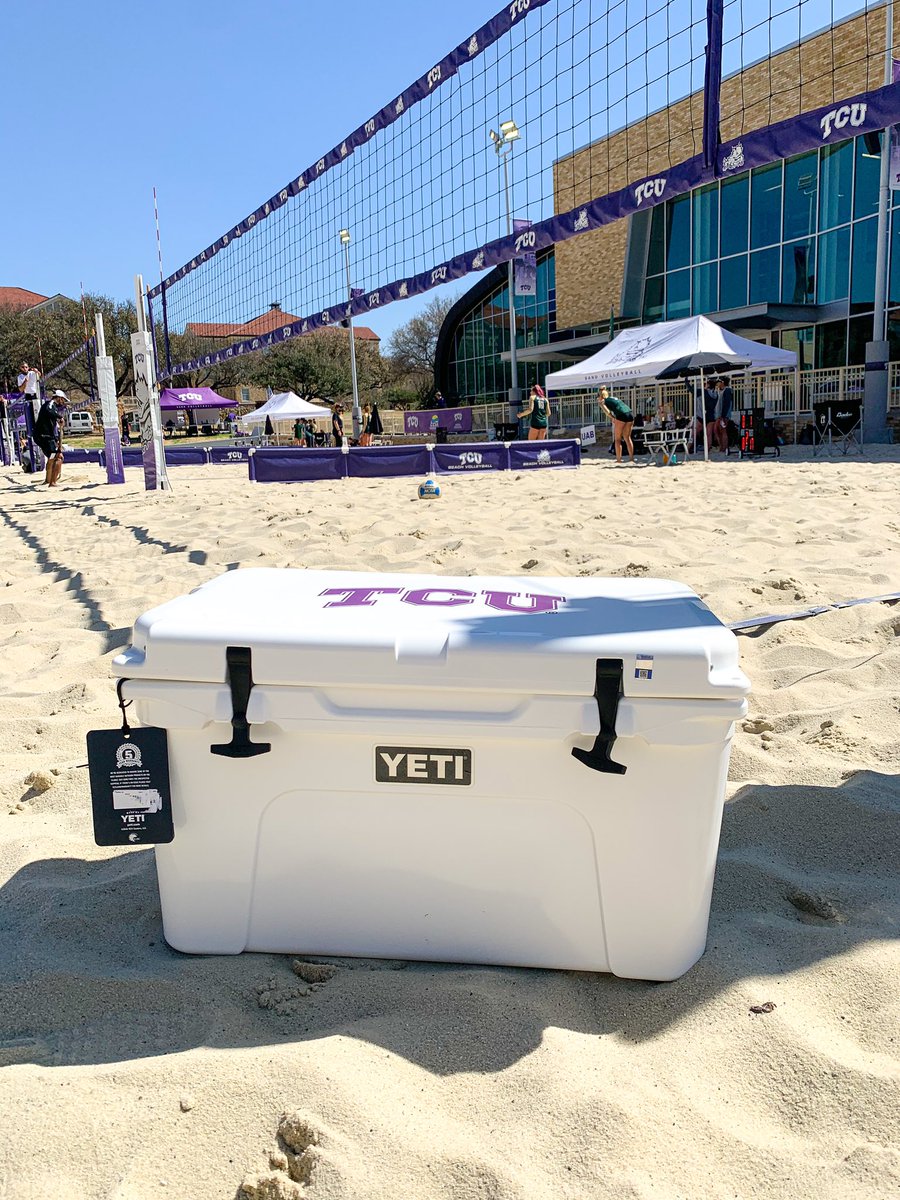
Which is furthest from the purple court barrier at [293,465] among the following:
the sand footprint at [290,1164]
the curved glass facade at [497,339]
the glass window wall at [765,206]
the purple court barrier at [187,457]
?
the curved glass facade at [497,339]

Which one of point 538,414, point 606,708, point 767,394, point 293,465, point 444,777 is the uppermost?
point 767,394

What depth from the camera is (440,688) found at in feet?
4.32

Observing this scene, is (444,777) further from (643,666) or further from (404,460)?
(404,460)

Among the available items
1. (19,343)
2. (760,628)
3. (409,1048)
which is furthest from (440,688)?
(19,343)

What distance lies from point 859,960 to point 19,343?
46.2 metres

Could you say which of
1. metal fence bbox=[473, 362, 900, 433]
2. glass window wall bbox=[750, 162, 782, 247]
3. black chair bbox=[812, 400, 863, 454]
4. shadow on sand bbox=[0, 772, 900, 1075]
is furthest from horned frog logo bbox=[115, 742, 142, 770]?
glass window wall bbox=[750, 162, 782, 247]

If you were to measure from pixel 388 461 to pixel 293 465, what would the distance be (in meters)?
1.34

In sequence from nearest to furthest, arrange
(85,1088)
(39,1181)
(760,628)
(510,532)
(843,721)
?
(39,1181)
(85,1088)
(843,721)
(760,628)
(510,532)

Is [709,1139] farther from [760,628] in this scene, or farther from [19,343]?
[19,343]

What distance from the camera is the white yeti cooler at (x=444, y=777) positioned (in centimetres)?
130

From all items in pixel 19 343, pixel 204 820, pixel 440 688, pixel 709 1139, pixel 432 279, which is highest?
pixel 19 343

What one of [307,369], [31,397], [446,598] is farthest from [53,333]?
[446,598]

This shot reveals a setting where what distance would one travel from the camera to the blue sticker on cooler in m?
1.28

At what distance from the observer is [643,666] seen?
50.5 inches
